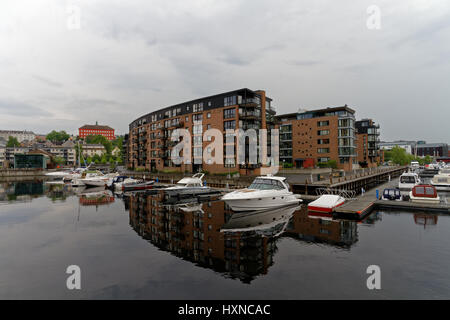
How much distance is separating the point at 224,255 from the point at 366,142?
4116 inches

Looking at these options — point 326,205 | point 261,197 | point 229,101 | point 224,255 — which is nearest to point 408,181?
point 326,205

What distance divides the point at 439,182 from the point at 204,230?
45.3m

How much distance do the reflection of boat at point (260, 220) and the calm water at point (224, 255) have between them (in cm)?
10

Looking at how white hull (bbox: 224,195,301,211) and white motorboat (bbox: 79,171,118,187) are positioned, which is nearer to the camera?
white hull (bbox: 224,195,301,211)

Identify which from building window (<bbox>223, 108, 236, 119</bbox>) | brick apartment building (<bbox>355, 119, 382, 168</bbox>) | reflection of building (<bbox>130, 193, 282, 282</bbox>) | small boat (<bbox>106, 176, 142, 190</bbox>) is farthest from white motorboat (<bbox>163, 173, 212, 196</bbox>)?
brick apartment building (<bbox>355, 119, 382, 168</bbox>)

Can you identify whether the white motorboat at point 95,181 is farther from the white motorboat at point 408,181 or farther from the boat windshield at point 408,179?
the boat windshield at point 408,179

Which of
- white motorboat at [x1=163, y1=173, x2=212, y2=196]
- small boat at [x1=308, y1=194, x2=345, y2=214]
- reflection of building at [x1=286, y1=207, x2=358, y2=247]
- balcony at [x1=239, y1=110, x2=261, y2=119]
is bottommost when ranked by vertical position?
reflection of building at [x1=286, y1=207, x2=358, y2=247]

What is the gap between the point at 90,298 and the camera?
9.92 meters

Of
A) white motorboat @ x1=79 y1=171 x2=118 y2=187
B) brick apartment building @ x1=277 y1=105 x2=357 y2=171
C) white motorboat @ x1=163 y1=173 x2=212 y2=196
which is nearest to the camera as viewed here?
white motorboat @ x1=163 y1=173 x2=212 y2=196

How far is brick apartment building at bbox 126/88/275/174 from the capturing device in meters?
56.3

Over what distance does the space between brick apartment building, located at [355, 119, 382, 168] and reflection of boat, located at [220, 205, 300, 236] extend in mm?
84490

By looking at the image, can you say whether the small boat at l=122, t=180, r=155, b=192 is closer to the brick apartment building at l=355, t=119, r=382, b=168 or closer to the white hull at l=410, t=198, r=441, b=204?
the white hull at l=410, t=198, r=441, b=204

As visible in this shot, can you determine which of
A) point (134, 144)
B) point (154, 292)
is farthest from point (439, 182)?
point (134, 144)

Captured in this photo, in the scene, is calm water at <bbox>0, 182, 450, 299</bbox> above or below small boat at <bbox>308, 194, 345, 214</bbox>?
below
